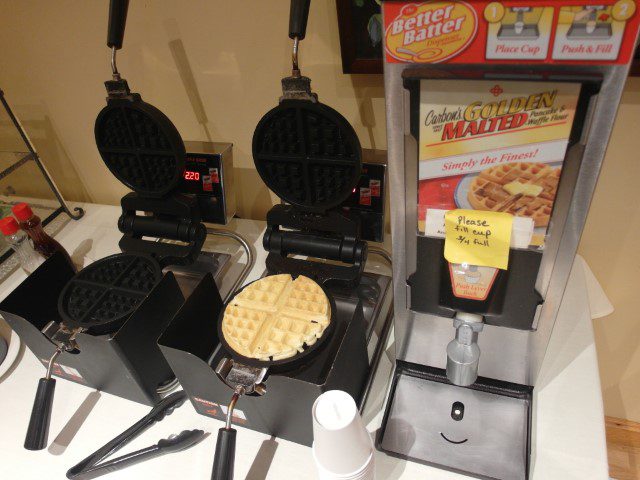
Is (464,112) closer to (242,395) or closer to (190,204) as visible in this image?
(242,395)

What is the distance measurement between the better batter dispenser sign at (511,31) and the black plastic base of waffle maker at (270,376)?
0.47m

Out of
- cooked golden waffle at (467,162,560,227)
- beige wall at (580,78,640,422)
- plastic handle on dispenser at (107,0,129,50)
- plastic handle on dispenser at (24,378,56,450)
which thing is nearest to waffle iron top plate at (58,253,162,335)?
plastic handle on dispenser at (24,378,56,450)

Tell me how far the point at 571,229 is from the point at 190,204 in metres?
0.83

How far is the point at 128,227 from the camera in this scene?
1184 mm

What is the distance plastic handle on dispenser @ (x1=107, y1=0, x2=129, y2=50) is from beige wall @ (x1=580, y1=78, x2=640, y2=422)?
1.01 metres

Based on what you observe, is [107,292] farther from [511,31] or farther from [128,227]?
[511,31]

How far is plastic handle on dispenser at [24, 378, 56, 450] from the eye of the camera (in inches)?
32.8

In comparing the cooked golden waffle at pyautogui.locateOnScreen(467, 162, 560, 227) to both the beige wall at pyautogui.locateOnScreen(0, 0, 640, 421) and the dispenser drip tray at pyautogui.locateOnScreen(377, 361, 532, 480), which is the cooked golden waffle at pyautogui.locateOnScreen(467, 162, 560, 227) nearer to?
the dispenser drip tray at pyautogui.locateOnScreen(377, 361, 532, 480)

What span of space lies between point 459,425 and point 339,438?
0.32 metres

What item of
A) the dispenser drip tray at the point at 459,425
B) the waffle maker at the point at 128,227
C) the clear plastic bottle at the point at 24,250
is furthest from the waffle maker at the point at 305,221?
the clear plastic bottle at the point at 24,250

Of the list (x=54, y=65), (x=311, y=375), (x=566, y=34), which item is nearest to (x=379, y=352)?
(x=311, y=375)

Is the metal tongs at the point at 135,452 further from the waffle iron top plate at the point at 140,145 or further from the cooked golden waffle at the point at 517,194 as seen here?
the cooked golden waffle at the point at 517,194

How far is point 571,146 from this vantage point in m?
0.54

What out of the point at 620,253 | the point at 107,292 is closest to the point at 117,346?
the point at 107,292
